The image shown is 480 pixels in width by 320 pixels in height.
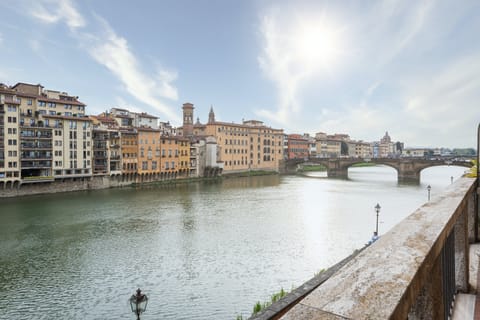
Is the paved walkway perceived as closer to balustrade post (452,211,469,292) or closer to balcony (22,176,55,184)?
balustrade post (452,211,469,292)

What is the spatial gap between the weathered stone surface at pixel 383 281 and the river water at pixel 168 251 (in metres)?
10.9

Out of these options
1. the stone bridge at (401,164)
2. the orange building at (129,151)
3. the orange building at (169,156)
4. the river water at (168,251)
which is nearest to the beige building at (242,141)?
the stone bridge at (401,164)

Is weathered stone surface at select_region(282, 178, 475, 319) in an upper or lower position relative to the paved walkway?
upper

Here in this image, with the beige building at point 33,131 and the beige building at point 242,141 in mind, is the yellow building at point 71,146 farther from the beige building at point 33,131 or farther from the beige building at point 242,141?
the beige building at point 242,141

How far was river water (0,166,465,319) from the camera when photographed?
13.0 m

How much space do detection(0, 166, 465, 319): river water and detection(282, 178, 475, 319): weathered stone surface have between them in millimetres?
10903

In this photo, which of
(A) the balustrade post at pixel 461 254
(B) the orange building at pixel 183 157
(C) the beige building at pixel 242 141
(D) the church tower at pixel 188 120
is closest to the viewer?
(A) the balustrade post at pixel 461 254

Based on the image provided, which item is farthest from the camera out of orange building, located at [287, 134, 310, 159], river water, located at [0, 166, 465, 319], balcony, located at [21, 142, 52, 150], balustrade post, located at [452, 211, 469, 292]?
orange building, located at [287, 134, 310, 159]

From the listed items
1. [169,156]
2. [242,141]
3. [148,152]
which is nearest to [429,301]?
[148,152]

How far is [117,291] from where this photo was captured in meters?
13.9

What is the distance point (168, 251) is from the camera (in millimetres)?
19141

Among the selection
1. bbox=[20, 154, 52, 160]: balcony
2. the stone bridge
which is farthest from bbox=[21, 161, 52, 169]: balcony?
the stone bridge

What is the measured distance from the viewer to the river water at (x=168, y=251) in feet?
42.8

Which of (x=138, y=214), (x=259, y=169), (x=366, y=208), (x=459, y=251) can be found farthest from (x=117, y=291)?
(x=259, y=169)
